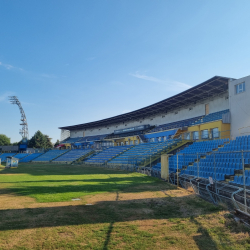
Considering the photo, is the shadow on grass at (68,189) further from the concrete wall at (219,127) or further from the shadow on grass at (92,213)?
the concrete wall at (219,127)

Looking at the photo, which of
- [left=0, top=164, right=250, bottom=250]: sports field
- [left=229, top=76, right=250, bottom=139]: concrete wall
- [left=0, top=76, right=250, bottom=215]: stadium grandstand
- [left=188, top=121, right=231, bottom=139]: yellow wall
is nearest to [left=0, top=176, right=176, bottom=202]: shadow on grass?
[left=0, top=164, right=250, bottom=250]: sports field

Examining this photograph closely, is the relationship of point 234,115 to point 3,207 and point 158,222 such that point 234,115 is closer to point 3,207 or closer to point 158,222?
point 158,222

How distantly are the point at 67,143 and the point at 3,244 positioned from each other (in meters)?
61.2

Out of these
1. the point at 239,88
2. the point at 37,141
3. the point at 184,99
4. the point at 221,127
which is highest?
the point at 184,99

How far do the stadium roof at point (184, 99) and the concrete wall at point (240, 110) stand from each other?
4.24m

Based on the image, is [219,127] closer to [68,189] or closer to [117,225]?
[68,189]

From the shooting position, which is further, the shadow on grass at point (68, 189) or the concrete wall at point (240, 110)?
the concrete wall at point (240, 110)

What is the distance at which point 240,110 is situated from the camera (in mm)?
19141

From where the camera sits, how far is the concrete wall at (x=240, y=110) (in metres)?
18.4

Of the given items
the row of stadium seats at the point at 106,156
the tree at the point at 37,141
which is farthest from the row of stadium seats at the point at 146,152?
the tree at the point at 37,141

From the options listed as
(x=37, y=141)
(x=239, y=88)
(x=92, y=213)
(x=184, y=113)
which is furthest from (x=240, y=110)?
(x=37, y=141)

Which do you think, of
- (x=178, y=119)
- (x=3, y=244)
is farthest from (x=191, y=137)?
(x=3, y=244)

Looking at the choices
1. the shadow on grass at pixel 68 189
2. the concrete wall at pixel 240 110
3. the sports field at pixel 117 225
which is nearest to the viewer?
the sports field at pixel 117 225

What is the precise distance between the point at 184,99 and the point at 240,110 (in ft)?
45.5
